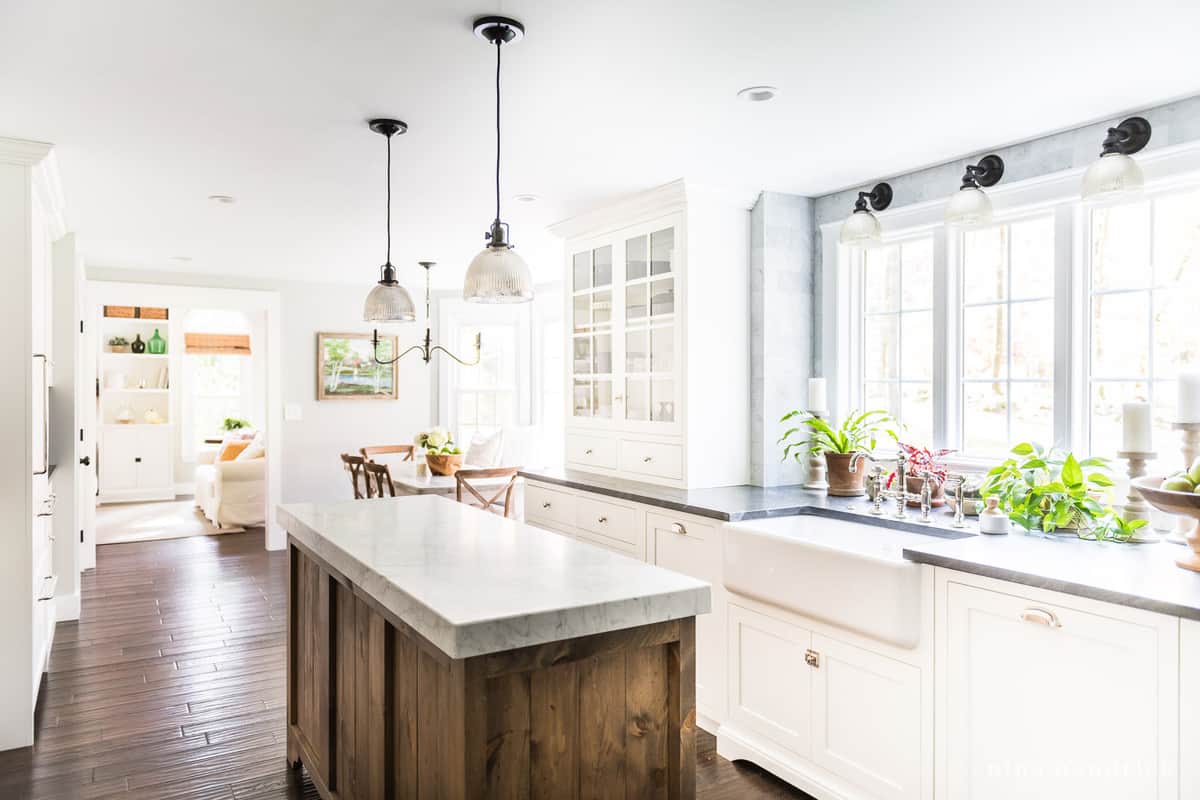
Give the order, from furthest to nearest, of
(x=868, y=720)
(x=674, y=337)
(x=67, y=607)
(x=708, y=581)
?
(x=67, y=607)
(x=674, y=337)
(x=708, y=581)
(x=868, y=720)

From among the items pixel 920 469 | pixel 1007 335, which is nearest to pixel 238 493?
pixel 920 469

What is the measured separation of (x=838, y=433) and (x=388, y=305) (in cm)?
205

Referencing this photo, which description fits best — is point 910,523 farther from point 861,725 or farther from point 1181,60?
point 1181,60

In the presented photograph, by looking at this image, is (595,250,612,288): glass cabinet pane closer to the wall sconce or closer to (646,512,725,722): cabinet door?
(646,512,725,722): cabinet door

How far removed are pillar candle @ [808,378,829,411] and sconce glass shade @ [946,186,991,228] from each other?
3.54 feet

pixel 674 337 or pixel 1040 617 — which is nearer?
pixel 1040 617

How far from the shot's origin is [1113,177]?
236 centimetres

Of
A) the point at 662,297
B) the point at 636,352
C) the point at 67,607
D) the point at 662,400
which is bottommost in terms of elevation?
the point at 67,607

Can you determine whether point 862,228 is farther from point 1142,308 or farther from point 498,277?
point 498,277

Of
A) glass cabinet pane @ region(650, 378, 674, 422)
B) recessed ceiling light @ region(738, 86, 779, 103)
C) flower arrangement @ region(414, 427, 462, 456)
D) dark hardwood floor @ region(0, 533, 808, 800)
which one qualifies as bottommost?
dark hardwood floor @ region(0, 533, 808, 800)

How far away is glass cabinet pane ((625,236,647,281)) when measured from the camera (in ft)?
12.9

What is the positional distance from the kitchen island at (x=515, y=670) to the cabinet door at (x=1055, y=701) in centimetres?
95

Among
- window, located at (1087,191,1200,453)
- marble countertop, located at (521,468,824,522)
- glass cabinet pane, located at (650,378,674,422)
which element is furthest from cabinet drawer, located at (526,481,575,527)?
window, located at (1087,191,1200,453)

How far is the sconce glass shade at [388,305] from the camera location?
338cm
